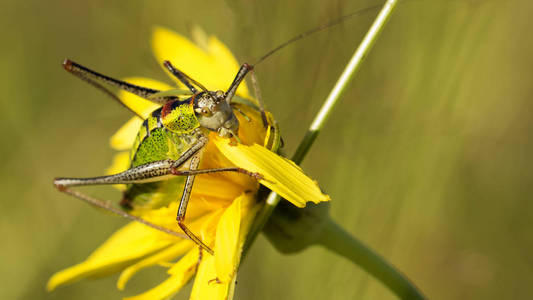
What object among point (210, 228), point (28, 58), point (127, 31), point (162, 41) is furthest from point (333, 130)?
point (28, 58)

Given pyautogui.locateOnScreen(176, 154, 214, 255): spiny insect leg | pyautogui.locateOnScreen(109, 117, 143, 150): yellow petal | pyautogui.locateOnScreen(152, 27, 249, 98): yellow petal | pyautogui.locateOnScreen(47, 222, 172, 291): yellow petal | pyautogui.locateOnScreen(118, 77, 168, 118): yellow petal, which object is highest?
pyautogui.locateOnScreen(152, 27, 249, 98): yellow petal

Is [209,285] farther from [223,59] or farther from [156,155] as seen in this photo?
[223,59]

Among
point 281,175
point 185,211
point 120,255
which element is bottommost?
point 120,255

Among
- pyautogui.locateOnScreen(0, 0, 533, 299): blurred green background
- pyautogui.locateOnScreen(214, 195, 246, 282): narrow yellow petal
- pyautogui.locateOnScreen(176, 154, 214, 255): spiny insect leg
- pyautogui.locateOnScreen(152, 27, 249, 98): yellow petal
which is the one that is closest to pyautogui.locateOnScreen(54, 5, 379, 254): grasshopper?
pyautogui.locateOnScreen(176, 154, 214, 255): spiny insect leg

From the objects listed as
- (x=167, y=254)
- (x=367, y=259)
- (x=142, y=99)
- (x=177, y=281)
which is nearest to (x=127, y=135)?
(x=142, y=99)

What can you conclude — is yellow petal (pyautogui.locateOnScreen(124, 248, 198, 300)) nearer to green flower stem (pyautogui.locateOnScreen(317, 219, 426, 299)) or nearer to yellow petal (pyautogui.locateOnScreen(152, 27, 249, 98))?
green flower stem (pyautogui.locateOnScreen(317, 219, 426, 299))
